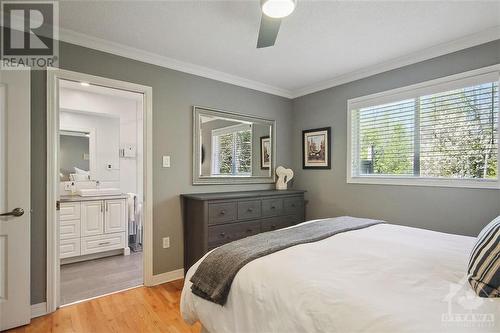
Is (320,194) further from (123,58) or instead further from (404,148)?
(123,58)

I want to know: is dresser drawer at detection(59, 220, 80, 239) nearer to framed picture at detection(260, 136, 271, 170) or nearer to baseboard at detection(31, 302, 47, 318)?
baseboard at detection(31, 302, 47, 318)

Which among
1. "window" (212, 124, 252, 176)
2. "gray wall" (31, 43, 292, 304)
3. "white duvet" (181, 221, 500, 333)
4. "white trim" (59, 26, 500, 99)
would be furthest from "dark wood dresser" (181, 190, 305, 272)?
"white trim" (59, 26, 500, 99)

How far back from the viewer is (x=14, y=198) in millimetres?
2049

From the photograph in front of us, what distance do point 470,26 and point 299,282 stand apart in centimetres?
262

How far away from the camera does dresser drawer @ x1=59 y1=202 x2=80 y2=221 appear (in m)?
3.41

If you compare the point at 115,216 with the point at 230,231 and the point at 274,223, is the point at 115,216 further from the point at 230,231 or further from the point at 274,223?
the point at 274,223

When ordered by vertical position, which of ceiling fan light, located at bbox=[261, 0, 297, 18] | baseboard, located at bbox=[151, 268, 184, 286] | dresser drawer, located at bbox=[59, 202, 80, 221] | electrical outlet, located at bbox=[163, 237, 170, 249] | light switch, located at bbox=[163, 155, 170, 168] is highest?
ceiling fan light, located at bbox=[261, 0, 297, 18]

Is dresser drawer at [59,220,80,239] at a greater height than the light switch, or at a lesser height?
lesser

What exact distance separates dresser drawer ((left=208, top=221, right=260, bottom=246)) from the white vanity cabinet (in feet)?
6.16

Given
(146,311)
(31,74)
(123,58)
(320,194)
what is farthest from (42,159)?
(320,194)

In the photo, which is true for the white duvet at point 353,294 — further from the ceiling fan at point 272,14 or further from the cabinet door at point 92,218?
the cabinet door at point 92,218

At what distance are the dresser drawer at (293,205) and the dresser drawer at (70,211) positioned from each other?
2774mm

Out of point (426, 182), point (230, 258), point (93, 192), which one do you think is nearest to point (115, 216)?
point (93, 192)

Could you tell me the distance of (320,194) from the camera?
12.3 ft
